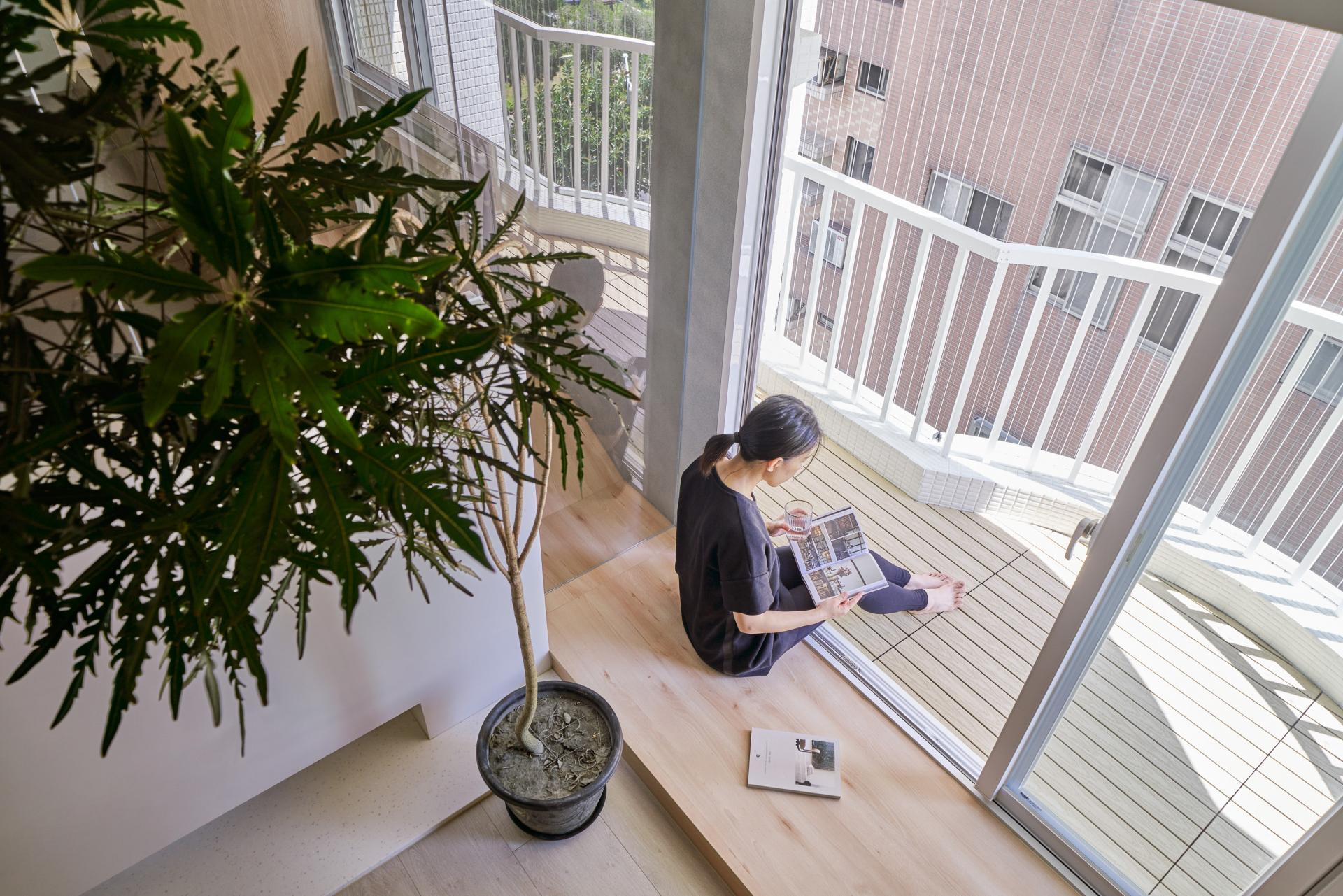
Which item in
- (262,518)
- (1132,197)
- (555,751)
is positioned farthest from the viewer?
Result: (555,751)

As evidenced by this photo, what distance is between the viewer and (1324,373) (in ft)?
4.27

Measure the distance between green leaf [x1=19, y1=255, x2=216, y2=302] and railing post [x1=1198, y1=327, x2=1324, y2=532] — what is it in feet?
4.69

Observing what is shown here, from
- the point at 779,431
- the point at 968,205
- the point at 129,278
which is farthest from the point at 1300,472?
the point at 129,278

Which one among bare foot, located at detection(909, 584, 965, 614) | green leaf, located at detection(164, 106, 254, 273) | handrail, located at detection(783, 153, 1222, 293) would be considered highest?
green leaf, located at detection(164, 106, 254, 273)

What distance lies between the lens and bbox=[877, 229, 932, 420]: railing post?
227 cm

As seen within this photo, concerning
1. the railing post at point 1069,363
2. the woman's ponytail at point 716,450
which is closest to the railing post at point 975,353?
the railing post at point 1069,363

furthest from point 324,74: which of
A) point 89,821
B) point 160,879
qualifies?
point 160,879

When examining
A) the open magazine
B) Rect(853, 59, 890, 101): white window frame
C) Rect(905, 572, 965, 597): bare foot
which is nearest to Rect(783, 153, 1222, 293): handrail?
Rect(853, 59, 890, 101): white window frame

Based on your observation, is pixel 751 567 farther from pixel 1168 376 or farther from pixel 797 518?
pixel 1168 376

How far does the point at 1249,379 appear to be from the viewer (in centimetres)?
138

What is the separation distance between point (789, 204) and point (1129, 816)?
167cm

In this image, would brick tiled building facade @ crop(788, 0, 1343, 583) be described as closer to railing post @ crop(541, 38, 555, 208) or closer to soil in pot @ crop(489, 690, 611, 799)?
railing post @ crop(541, 38, 555, 208)

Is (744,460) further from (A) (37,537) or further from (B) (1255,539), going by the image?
(A) (37,537)

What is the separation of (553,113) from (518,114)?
0.28 ft
